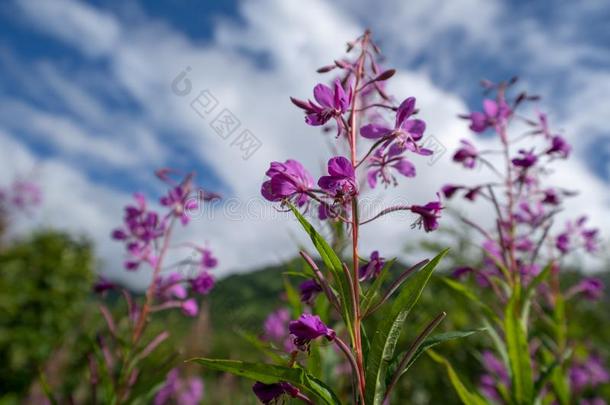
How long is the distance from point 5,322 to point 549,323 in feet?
31.6

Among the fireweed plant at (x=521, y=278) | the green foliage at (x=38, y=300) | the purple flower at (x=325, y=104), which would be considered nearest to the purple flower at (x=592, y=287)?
the fireweed plant at (x=521, y=278)

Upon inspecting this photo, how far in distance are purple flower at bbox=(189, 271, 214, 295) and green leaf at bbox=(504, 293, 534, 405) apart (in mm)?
1903

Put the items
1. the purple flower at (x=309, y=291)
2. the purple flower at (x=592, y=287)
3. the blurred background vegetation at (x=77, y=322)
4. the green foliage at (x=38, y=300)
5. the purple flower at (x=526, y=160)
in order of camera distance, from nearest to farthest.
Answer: the purple flower at (x=309, y=291)
the purple flower at (x=526, y=160)
the purple flower at (x=592, y=287)
the blurred background vegetation at (x=77, y=322)
the green foliage at (x=38, y=300)

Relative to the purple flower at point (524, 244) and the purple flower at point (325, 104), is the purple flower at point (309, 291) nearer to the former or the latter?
the purple flower at point (325, 104)

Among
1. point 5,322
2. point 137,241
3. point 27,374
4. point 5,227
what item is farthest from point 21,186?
point 137,241

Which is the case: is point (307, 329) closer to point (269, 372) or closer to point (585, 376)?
point (269, 372)

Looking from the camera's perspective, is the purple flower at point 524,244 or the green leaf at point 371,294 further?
the purple flower at point 524,244

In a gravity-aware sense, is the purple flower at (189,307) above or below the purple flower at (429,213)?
below

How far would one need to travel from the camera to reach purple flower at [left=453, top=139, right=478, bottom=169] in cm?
301

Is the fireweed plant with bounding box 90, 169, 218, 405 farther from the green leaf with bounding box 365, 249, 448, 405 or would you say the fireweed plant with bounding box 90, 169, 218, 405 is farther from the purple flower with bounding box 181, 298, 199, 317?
the green leaf with bounding box 365, 249, 448, 405

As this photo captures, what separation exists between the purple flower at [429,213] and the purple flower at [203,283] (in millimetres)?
1856

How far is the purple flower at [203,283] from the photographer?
116 inches

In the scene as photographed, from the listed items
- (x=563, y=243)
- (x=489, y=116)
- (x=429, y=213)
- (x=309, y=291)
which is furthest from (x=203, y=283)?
(x=563, y=243)

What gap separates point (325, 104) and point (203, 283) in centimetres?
188
